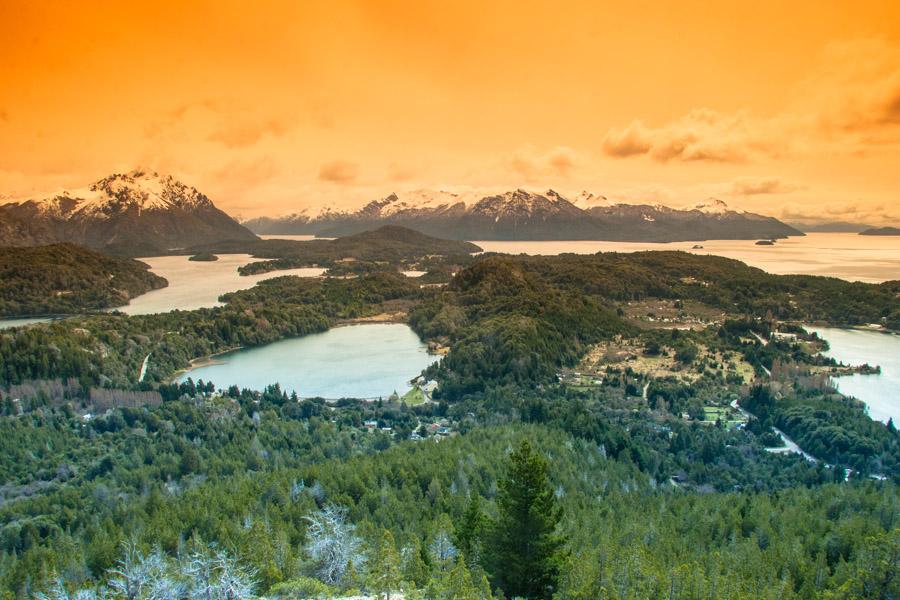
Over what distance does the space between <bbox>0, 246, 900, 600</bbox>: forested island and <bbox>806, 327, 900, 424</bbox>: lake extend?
2.04 m

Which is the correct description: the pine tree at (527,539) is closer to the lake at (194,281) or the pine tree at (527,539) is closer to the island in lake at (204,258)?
the lake at (194,281)

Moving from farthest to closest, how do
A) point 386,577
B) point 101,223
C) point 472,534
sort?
point 101,223 < point 472,534 < point 386,577

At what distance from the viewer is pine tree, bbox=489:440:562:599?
14875 millimetres

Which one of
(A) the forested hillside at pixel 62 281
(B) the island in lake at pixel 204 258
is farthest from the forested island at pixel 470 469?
(B) the island in lake at pixel 204 258

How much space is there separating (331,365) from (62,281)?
172ft

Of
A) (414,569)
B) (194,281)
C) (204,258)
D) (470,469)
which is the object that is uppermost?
(204,258)

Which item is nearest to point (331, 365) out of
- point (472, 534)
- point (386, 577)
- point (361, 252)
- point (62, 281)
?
point (472, 534)

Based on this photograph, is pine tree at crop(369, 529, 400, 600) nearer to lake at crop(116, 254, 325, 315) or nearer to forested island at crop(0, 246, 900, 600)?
forested island at crop(0, 246, 900, 600)

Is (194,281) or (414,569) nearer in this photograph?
(414,569)

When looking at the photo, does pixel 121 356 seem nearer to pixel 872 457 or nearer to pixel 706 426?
pixel 706 426

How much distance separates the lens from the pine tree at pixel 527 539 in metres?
14.9

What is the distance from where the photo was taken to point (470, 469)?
26.2 m

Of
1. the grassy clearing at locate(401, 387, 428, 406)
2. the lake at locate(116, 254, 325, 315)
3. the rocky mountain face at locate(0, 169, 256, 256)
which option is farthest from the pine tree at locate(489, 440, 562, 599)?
the rocky mountain face at locate(0, 169, 256, 256)

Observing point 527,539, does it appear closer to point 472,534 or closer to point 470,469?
point 472,534
